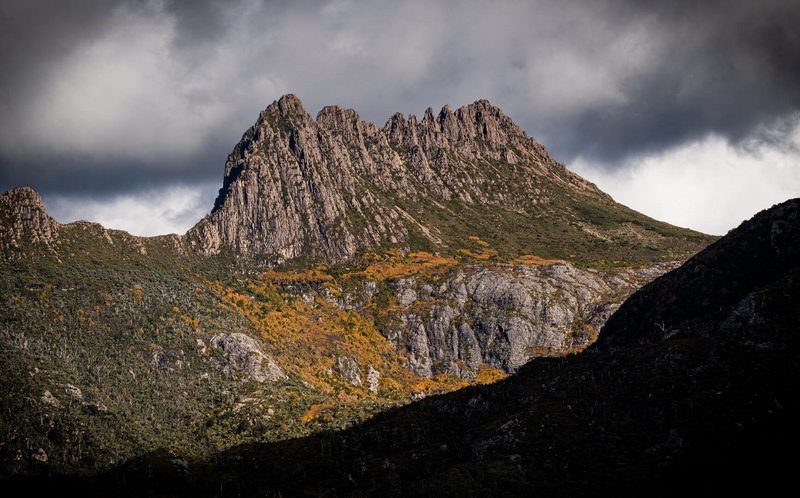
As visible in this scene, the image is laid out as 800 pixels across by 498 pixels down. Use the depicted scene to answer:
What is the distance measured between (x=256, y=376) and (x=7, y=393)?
80.5m

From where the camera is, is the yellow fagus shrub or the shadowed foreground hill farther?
the yellow fagus shrub

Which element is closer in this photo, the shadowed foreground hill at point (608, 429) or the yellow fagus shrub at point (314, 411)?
the shadowed foreground hill at point (608, 429)

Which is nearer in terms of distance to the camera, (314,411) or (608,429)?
(608,429)

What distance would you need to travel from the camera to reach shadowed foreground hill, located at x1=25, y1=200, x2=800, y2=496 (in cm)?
8675

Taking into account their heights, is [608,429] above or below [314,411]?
below

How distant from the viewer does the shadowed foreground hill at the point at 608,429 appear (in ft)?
285

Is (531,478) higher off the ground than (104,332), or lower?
lower

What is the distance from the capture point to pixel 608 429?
345 feet

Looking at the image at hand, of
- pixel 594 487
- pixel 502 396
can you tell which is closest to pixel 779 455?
pixel 594 487

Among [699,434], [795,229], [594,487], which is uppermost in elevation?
[795,229]

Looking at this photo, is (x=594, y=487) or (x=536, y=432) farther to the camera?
(x=536, y=432)

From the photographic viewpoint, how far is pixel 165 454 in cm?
13975

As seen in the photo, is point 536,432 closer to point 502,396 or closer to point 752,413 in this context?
point 502,396

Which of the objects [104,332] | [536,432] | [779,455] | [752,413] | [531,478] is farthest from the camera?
[104,332]
